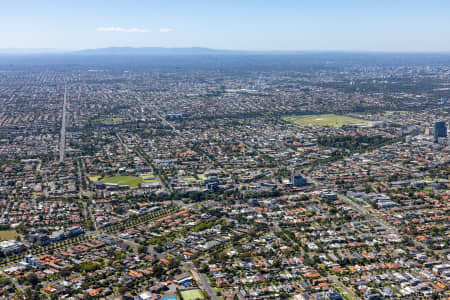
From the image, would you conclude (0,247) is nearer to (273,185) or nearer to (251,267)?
(251,267)

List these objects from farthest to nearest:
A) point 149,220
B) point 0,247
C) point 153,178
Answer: point 153,178
point 149,220
point 0,247

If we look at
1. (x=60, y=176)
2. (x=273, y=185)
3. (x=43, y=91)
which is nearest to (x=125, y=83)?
(x=43, y=91)

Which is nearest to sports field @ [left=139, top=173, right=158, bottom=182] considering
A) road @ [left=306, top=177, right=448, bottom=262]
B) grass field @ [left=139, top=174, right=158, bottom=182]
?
grass field @ [left=139, top=174, right=158, bottom=182]

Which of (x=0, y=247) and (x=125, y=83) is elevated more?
(x=125, y=83)

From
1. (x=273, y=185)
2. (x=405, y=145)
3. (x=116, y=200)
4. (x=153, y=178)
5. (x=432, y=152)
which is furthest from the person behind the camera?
(x=405, y=145)

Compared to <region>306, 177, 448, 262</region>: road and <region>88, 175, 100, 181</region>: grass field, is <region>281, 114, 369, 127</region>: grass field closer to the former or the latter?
<region>306, 177, 448, 262</region>: road

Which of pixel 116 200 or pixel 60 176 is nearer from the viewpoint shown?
pixel 116 200
